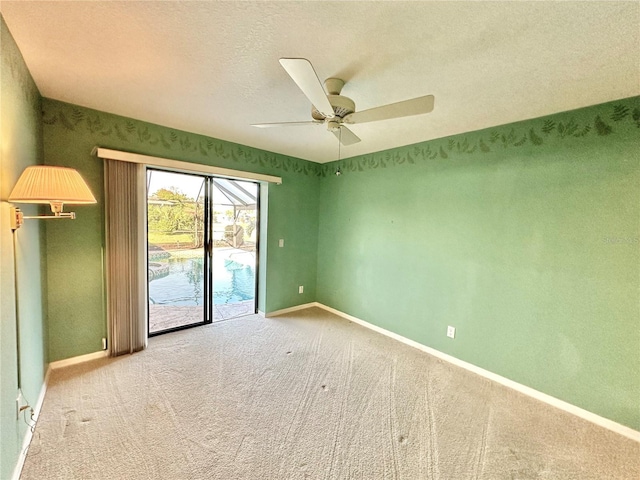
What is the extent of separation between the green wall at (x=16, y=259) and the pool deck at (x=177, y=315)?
3.87 ft

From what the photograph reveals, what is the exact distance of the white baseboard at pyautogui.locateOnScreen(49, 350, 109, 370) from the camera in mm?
2475

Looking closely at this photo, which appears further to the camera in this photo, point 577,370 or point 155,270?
point 155,270

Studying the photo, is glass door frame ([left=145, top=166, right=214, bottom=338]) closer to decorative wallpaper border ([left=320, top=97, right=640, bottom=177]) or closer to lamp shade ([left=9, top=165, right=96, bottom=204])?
lamp shade ([left=9, top=165, right=96, bottom=204])

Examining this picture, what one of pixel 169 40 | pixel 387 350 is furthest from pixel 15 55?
pixel 387 350

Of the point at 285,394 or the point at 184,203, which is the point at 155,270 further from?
the point at 285,394

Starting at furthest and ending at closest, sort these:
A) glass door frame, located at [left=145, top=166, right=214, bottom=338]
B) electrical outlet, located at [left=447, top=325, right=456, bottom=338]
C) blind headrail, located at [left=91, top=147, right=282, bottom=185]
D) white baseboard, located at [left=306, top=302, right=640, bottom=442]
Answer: glass door frame, located at [left=145, top=166, right=214, bottom=338]
electrical outlet, located at [left=447, top=325, right=456, bottom=338]
blind headrail, located at [left=91, top=147, right=282, bottom=185]
white baseboard, located at [left=306, top=302, right=640, bottom=442]

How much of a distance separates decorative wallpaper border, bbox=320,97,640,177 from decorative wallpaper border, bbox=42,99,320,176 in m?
1.55

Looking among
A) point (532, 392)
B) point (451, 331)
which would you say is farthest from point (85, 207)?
point (532, 392)

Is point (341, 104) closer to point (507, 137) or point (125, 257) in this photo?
point (507, 137)

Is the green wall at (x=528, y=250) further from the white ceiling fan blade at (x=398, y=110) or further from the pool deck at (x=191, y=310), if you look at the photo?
the pool deck at (x=191, y=310)

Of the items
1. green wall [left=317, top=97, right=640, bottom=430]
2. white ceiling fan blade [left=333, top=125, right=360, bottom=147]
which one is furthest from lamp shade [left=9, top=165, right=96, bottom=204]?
green wall [left=317, top=97, right=640, bottom=430]

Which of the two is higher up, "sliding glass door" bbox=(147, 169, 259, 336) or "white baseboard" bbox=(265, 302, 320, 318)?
"sliding glass door" bbox=(147, 169, 259, 336)

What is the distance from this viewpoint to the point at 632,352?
6.29ft

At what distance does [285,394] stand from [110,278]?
2.10 m
